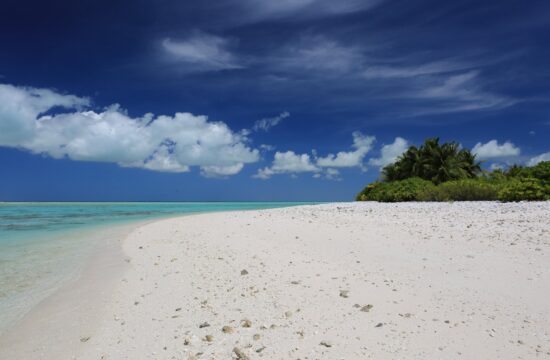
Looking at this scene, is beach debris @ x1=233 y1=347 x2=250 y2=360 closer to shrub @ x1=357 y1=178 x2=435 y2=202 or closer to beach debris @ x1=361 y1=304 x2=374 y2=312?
beach debris @ x1=361 y1=304 x2=374 y2=312

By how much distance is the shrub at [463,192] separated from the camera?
21.5m

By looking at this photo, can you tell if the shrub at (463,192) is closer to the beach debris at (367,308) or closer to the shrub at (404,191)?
the shrub at (404,191)

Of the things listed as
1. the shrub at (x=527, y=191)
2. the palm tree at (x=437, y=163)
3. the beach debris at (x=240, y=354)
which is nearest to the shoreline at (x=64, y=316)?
the beach debris at (x=240, y=354)

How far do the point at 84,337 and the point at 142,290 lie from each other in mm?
1790

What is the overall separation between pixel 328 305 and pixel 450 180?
32104 mm

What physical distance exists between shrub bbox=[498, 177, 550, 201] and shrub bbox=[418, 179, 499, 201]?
321cm

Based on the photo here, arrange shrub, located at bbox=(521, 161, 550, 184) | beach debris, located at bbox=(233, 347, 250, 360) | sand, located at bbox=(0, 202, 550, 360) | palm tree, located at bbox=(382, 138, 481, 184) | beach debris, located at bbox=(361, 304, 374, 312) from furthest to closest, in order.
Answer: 1. palm tree, located at bbox=(382, 138, 481, 184)
2. shrub, located at bbox=(521, 161, 550, 184)
3. beach debris, located at bbox=(361, 304, 374, 312)
4. sand, located at bbox=(0, 202, 550, 360)
5. beach debris, located at bbox=(233, 347, 250, 360)

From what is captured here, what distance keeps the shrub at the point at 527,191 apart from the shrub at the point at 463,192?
321 centimetres

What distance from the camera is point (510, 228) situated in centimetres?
929

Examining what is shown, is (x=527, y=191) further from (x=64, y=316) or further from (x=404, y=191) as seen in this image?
(x=64, y=316)

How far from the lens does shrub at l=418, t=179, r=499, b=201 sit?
21.5 metres

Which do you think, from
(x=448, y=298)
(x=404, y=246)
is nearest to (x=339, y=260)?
(x=404, y=246)

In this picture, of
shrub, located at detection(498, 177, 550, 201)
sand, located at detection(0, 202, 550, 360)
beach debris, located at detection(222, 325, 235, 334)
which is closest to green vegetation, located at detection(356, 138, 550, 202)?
shrub, located at detection(498, 177, 550, 201)

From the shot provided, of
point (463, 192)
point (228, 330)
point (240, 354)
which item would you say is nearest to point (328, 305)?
point (228, 330)
